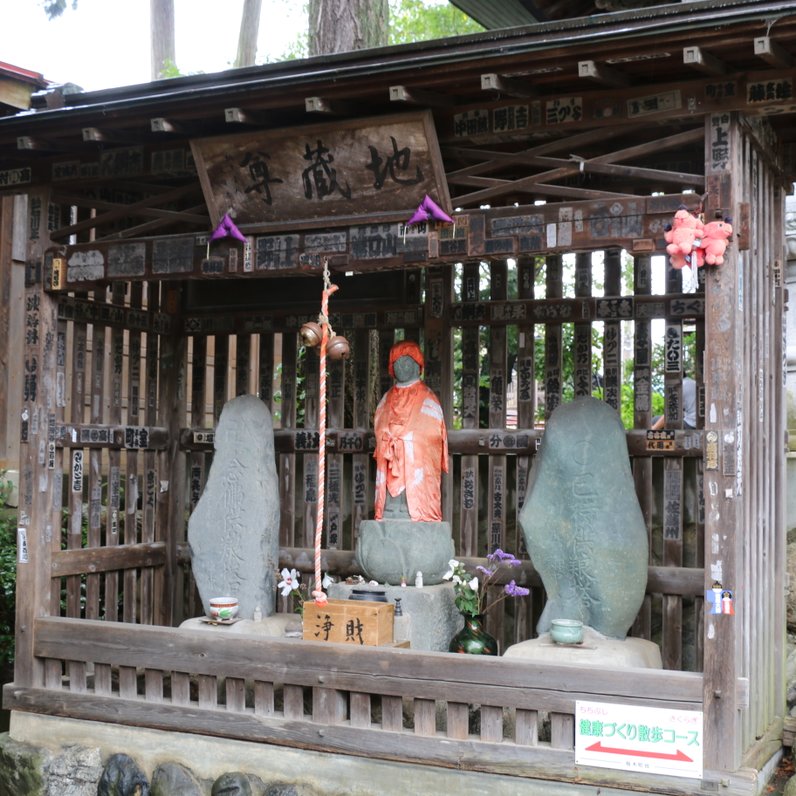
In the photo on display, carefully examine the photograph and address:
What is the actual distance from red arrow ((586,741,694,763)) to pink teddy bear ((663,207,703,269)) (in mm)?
2751

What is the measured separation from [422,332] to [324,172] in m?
2.03

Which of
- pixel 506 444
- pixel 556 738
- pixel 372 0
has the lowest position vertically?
pixel 556 738

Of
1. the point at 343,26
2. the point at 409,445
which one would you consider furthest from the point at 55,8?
the point at 409,445

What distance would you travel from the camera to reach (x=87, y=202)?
841 centimetres

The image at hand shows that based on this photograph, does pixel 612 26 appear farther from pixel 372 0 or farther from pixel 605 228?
pixel 372 0

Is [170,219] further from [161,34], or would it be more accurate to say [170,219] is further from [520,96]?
[161,34]

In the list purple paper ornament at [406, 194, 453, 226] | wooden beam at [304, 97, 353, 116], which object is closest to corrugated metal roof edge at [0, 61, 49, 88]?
wooden beam at [304, 97, 353, 116]

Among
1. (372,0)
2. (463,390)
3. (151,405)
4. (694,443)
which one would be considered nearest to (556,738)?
(694,443)

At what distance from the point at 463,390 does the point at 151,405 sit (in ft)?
9.58

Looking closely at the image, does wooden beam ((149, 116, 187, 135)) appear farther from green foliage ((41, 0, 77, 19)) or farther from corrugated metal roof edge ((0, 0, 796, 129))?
green foliage ((41, 0, 77, 19))

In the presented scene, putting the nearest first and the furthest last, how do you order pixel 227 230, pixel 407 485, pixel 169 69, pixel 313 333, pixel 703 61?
pixel 703 61 < pixel 227 230 < pixel 313 333 < pixel 407 485 < pixel 169 69

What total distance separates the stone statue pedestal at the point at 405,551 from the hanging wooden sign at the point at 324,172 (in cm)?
232

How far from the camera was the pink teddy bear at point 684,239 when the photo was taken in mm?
6059

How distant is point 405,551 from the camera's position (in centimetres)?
795
